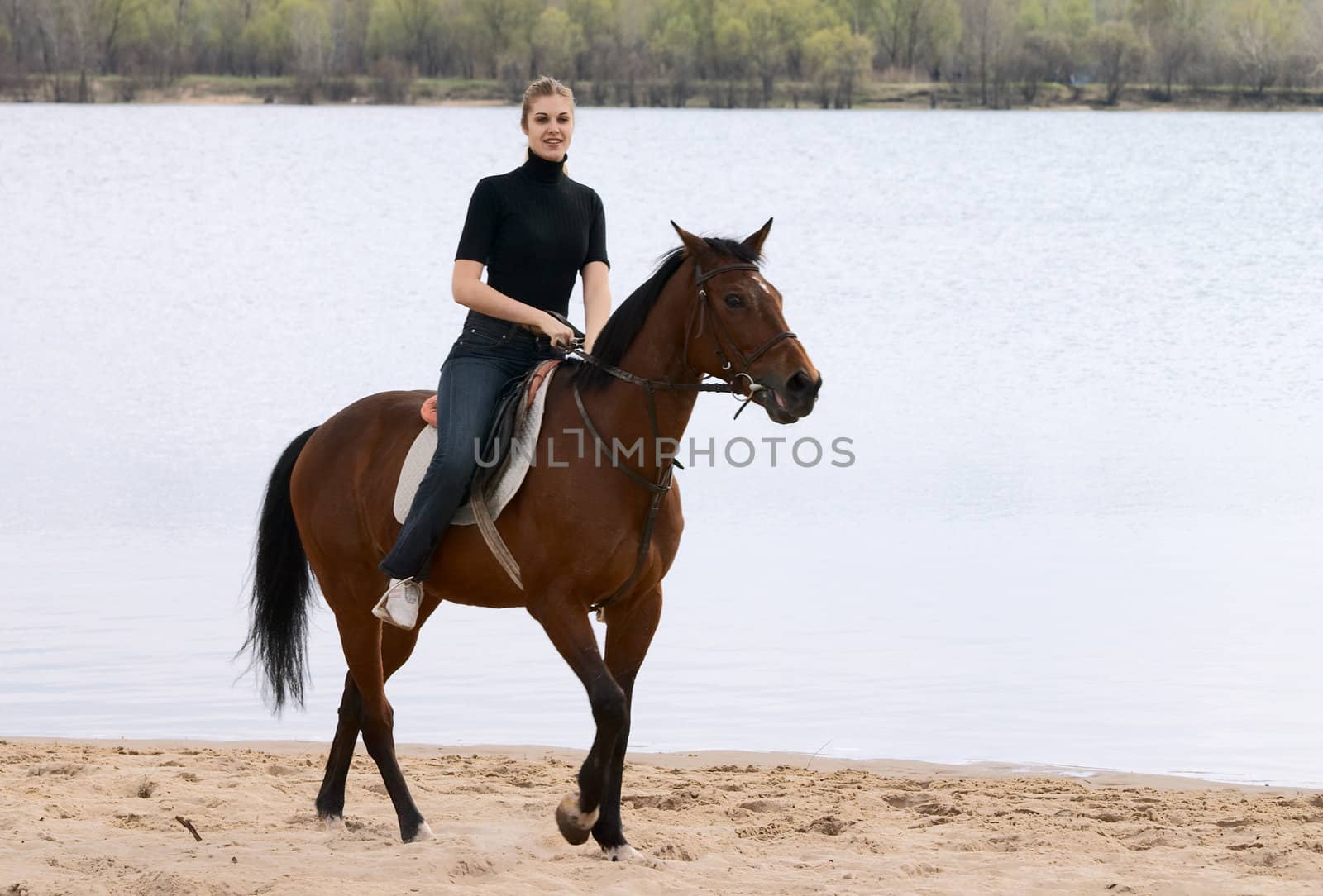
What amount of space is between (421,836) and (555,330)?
1.79 metres

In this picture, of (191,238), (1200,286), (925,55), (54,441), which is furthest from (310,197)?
(925,55)

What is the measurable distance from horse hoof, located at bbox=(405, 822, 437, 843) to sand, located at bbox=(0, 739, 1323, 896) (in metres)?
0.04

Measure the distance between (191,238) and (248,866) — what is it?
30284mm

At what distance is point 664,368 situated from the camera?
17.8ft

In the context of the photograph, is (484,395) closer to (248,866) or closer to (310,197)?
(248,866)

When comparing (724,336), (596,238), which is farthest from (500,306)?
(724,336)

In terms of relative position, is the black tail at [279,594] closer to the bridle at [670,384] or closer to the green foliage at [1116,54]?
the bridle at [670,384]

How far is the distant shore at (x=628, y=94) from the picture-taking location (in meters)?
74.1

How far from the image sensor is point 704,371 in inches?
213

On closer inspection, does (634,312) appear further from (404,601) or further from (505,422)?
(404,601)

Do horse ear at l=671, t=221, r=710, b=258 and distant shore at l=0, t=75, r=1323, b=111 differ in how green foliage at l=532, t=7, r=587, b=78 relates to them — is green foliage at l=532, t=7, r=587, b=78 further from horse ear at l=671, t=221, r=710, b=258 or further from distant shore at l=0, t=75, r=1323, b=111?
horse ear at l=671, t=221, r=710, b=258

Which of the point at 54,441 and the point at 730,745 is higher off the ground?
the point at 54,441

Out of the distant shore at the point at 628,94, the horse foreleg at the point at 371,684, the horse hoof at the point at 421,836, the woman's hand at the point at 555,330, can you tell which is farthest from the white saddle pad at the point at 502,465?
the distant shore at the point at 628,94

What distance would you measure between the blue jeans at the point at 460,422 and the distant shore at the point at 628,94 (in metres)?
68.4
